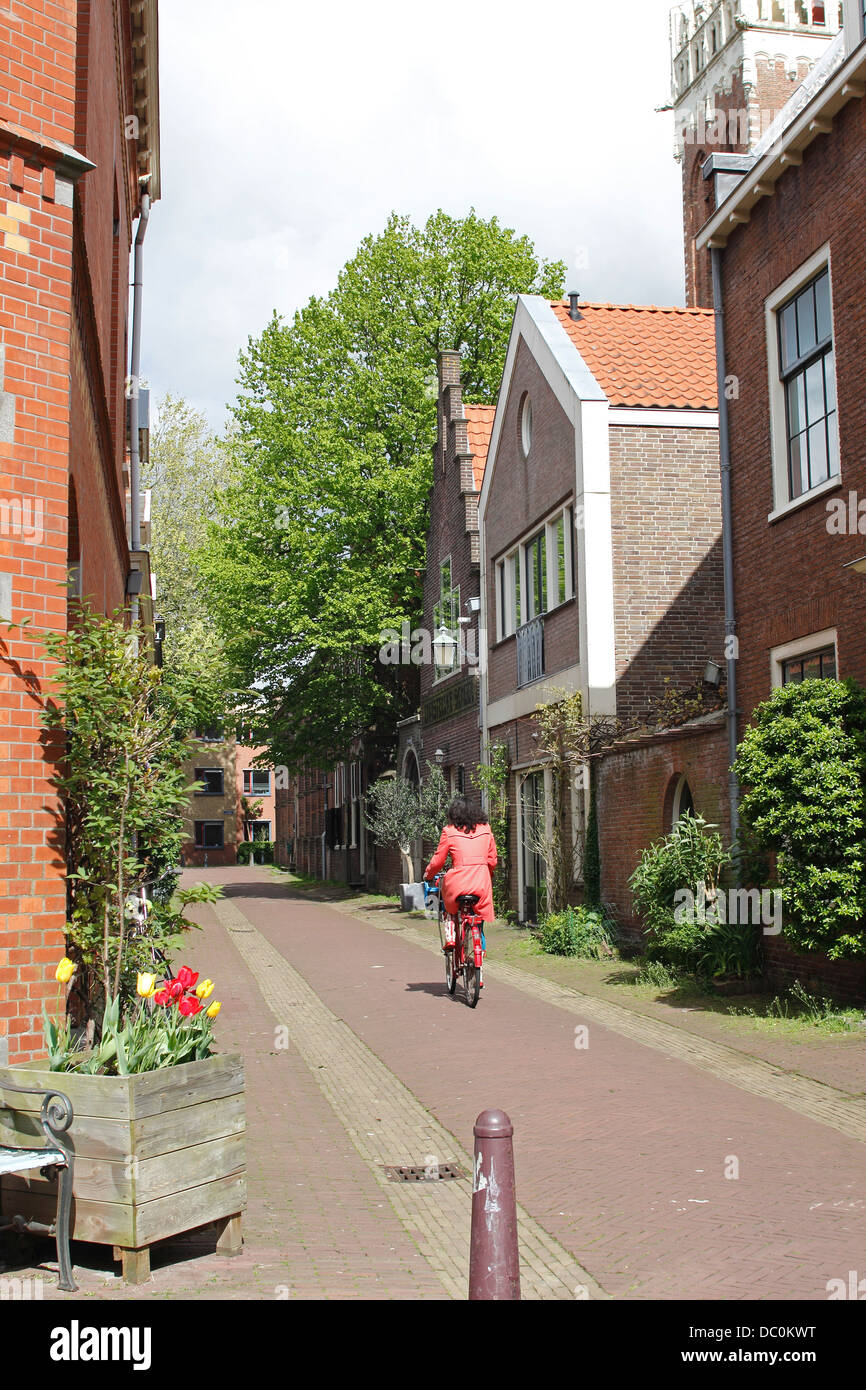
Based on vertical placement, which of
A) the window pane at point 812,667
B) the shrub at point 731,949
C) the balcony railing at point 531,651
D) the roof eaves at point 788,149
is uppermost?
the roof eaves at point 788,149

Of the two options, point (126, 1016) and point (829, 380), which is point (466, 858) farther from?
point (126, 1016)

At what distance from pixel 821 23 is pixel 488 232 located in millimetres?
24851

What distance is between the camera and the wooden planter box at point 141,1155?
14.8 ft

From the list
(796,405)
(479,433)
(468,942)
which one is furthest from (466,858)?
(479,433)

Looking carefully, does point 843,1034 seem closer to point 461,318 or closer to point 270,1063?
point 270,1063

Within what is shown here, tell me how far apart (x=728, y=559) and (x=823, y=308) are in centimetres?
267

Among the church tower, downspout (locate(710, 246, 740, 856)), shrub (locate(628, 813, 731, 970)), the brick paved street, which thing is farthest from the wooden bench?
the church tower

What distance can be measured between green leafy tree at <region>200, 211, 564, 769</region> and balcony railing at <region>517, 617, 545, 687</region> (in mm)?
7735

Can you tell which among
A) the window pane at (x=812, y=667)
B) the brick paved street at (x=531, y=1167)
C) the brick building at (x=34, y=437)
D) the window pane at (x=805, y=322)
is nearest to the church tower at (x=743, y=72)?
the window pane at (x=805, y=322)

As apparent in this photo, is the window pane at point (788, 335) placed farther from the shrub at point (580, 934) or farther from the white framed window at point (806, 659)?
the shrub at point (580, 934)

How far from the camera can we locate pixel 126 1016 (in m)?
5.83

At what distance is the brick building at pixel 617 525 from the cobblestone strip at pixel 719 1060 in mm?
3396

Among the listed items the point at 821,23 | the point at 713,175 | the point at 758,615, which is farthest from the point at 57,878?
the point at 821,23

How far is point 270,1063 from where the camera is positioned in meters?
9.14
